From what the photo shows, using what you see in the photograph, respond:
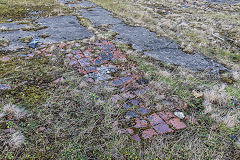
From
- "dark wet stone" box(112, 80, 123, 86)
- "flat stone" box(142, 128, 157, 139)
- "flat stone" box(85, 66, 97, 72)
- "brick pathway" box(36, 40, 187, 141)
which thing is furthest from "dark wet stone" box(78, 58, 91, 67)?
"flat stone" box(142, 128, 157, 139)

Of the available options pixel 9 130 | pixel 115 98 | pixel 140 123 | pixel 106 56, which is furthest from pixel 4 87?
pixel 140 123

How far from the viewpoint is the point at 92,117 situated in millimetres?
2547

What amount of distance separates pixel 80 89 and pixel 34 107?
849 millimetres

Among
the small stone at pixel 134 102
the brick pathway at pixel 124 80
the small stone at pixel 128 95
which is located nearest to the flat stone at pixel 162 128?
the brick pathway at pixel 124 80

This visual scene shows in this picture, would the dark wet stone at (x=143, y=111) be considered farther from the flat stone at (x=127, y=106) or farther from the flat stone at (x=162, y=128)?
the flat stone at (x=162, y=128)

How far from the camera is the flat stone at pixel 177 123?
8.26ft

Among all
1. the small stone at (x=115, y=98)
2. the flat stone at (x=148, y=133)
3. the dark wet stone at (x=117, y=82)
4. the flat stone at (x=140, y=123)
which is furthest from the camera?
the dark wet stone at (x=117, y=82)

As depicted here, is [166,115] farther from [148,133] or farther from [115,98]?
[115,98]

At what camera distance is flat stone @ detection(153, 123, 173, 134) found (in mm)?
2409

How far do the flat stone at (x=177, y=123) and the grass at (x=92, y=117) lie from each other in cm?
8

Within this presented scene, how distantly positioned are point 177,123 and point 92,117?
1357mm

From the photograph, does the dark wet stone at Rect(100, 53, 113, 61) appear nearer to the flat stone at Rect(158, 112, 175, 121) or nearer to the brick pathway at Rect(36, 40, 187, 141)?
the brick pathway at Rect(36, 40, 187, 141)

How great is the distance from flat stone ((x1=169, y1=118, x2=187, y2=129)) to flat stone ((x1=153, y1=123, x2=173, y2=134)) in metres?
0.12

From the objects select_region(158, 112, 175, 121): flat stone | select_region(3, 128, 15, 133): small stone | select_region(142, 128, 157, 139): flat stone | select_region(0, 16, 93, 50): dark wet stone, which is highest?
select_region(158, 112, 175, 121): flat stone
